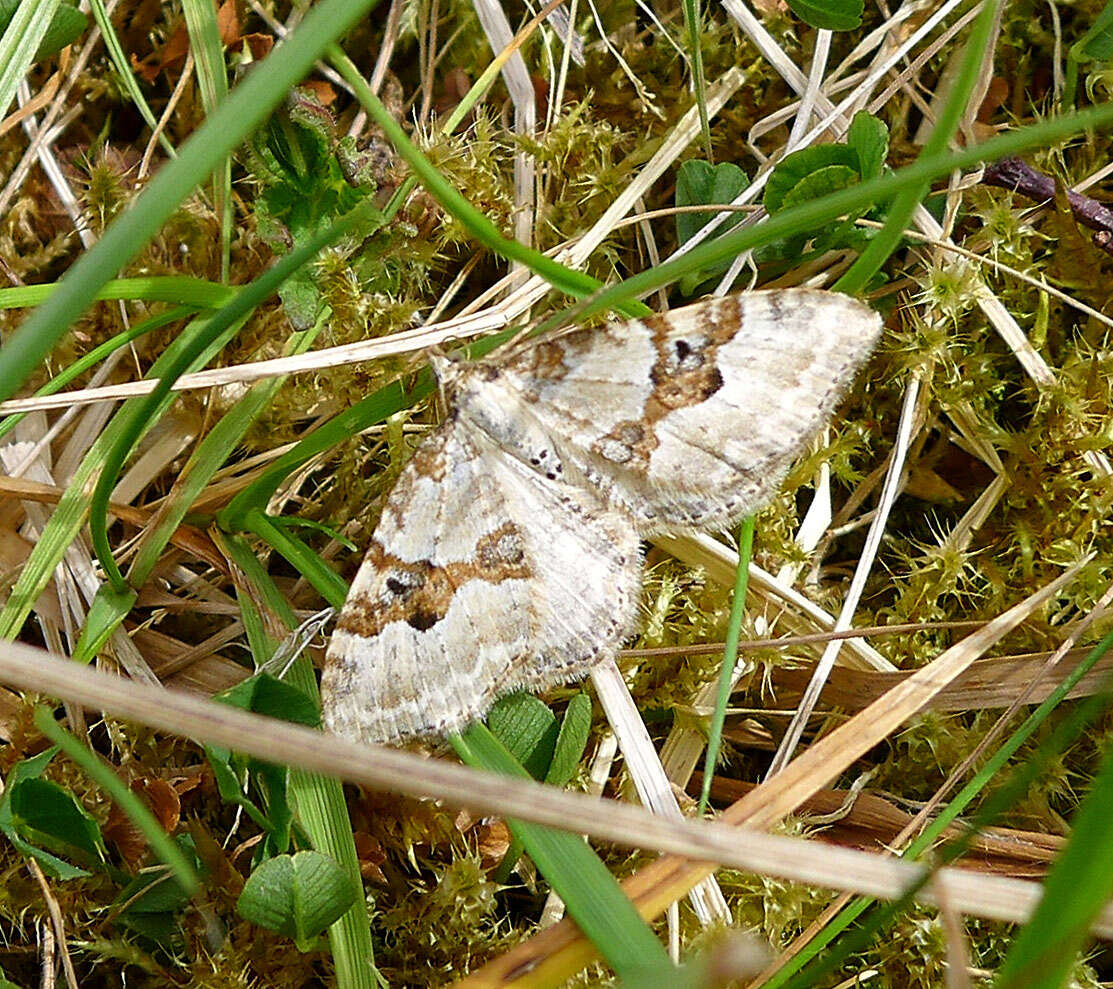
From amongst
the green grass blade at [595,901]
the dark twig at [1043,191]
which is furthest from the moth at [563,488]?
the dark twig at [1043,191]

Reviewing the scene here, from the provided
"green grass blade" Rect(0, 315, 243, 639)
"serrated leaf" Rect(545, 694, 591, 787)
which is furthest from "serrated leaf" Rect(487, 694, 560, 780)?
"green grass blade" Rect(0, 315, 243, 639)

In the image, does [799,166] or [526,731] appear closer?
[526,731]

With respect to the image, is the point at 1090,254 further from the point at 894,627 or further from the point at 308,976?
the point at 308,976

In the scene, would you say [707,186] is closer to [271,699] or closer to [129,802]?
[271,699]

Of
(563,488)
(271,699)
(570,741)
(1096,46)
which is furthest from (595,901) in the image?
(1096,46)

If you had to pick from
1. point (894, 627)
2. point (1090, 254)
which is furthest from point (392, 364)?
point (1090, 254)

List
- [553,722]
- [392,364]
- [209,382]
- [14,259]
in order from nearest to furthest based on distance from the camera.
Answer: [553,722], [209,382], [392,364], [14,259]
